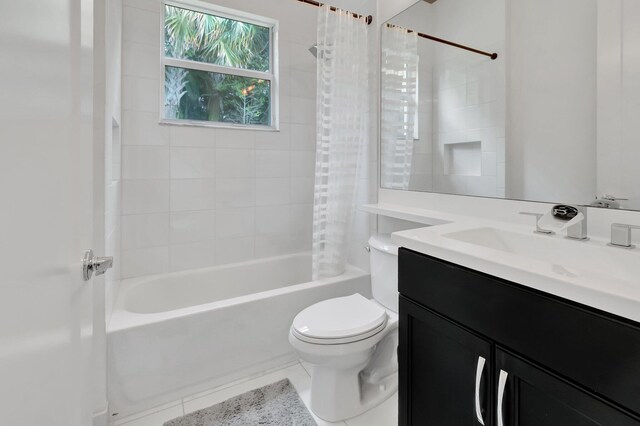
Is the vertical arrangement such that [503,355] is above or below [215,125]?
below

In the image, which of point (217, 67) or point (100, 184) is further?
point (217, 67)

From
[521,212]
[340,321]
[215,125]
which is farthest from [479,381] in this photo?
[215,125]

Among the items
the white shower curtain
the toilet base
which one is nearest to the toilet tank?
the toilet base

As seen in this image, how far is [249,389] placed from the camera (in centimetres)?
163

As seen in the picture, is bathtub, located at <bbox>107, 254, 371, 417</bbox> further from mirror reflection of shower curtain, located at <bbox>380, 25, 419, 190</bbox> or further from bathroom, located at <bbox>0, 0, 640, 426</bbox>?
mirror reflection of shower curtain, located at <bbox>380, 25, 419, 190</bbox>

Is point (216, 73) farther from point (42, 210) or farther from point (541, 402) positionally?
Result: point (541, 402)

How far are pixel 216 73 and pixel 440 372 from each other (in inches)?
92.2

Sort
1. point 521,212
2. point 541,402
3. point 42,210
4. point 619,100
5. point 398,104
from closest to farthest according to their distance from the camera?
point 42,210 → point 541,402 → point 619,100 → point 521,212 → point 398,104

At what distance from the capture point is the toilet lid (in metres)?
1.33

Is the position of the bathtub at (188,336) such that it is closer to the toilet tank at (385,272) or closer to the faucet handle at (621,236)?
the toilet tank at (385,272)

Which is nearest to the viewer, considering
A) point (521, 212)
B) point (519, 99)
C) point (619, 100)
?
point (619, 100)

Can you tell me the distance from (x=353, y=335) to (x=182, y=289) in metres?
1.38

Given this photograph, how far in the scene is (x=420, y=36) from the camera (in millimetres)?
1760

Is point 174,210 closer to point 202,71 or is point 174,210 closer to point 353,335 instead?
point 202,71
